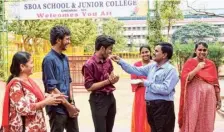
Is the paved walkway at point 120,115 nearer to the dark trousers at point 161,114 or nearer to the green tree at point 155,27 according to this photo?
the green tree at point 155,27

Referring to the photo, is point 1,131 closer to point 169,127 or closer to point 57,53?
point 57,53

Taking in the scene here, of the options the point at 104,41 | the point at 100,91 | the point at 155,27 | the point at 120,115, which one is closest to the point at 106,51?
the point at 104,41

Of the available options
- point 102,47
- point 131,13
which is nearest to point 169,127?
point 102,47

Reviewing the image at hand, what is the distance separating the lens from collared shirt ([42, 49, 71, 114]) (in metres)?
4.00

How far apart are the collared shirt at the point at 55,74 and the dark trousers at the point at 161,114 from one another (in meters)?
1.00

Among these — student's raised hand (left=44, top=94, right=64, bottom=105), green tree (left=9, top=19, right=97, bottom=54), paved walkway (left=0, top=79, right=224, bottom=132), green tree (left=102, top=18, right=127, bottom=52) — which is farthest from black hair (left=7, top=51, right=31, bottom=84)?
green tree (left=102, top=18, right=127, bottom=52)

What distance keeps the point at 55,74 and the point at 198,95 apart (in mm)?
2201

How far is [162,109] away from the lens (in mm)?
4586

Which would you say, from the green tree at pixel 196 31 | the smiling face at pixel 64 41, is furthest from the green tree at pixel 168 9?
the green tree at pixel 196 31

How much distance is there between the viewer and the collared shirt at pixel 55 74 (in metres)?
4.00

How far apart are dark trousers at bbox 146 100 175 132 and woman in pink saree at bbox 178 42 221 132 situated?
88 centimetres

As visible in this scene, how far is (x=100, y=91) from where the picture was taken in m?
4.38

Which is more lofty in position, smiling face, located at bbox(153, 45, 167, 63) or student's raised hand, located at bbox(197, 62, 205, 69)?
smiling face, located at bbox(153, 45, 167, 63)

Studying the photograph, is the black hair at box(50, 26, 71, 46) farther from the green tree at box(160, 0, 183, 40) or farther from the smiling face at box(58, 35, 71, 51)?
the green tree at box(160, 0, 183, 40)
